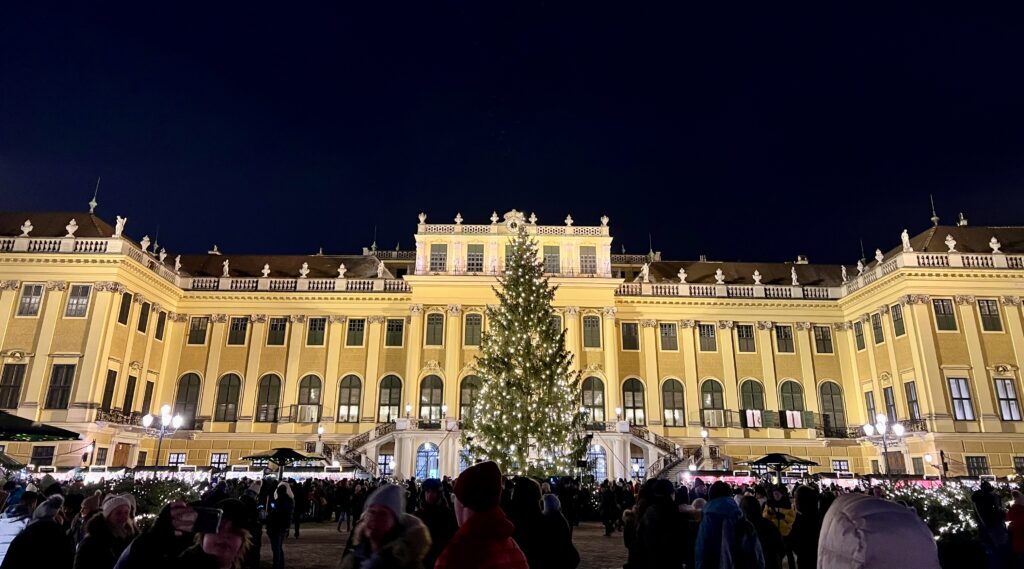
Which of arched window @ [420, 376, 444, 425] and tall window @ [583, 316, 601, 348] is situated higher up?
tall window @ [583, 316, 601, 348]

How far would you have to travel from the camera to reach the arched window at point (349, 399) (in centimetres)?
3762

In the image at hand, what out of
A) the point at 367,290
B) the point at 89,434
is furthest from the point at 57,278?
the point at 367,290

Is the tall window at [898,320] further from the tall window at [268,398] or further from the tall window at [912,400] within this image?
the tall window at [268,398]

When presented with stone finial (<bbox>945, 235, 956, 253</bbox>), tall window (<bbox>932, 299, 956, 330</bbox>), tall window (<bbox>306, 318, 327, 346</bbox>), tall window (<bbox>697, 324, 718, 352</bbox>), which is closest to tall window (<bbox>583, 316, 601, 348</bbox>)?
tall window (<bbox>697, 324, 718, 352</bbox>)

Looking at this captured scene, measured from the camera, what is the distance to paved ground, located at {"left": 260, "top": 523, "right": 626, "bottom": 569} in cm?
1222

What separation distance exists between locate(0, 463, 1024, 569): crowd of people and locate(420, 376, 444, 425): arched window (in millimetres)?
26974

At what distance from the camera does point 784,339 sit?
3988 cm

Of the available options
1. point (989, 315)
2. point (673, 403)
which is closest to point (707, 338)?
point (673, 403)

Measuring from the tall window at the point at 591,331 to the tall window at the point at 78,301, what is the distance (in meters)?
26.2

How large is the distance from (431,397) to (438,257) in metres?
8.21

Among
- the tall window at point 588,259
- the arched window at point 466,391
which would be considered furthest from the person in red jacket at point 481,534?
the tall window at point 588,259

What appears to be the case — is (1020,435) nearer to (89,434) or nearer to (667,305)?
(667,305)

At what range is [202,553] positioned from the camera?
350cm

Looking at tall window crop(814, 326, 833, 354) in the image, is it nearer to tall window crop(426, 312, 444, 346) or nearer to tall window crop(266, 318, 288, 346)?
tall window crop(426, 312, 444, 346)
